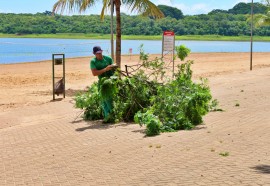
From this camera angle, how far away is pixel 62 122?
12.1 metres

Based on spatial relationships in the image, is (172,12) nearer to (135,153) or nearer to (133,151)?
(133,151)

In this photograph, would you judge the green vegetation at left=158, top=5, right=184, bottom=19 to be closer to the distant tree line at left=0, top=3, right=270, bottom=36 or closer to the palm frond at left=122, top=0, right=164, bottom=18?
the distant tree line at left=0, top=3, right=270, bottom=36

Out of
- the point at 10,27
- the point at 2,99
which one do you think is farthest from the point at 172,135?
the point at 10,27

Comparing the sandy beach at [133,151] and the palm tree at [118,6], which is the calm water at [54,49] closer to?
the palm tree at [118,6]

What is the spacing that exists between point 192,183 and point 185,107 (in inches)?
174

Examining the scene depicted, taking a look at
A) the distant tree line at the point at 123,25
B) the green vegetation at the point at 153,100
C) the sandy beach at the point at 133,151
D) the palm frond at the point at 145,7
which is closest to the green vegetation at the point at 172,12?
the distant tree line at the point at 123,25

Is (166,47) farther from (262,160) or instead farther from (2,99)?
(262,160)

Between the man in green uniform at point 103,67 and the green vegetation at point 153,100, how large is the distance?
0.15m

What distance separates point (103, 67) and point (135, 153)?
3548mm

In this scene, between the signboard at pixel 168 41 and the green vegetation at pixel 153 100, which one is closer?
the green vegetation at pixel 153 100

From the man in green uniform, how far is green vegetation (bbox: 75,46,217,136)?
0.15 m

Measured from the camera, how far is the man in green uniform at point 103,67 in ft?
36.9

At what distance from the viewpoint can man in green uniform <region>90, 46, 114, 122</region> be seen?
1126 centimetres

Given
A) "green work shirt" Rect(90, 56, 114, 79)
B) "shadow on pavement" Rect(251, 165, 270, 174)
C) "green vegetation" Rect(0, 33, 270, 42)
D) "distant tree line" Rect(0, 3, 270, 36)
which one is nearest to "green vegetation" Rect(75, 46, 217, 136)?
"green work shirt" Rect(90, 56, 114, 79)
